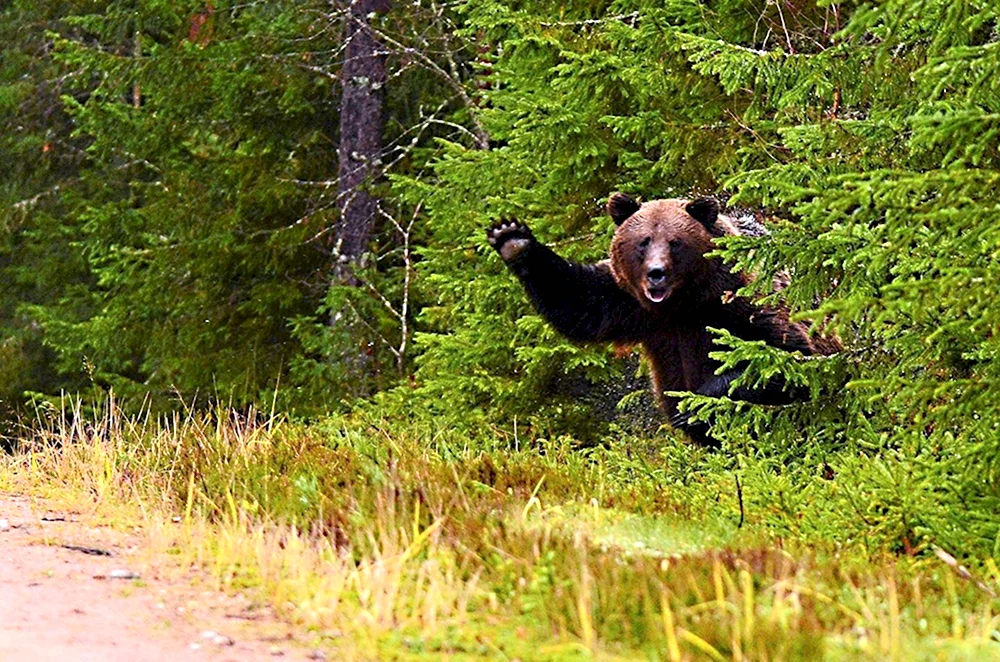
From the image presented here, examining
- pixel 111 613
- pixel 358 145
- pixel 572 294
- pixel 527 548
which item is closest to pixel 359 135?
pixel 358 145

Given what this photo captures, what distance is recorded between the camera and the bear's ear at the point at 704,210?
9.37 m

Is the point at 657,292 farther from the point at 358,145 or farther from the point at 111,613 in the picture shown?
the point at 358,145

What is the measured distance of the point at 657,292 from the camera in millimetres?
9195

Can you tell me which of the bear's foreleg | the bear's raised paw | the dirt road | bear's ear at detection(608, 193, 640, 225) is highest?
bear's ear at detection(608, 193, 640, 225)

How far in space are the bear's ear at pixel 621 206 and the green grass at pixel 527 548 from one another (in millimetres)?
1669

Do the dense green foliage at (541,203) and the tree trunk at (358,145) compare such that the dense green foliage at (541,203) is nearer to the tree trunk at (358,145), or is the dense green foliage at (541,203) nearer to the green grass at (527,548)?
the tree trunk at (358,145)

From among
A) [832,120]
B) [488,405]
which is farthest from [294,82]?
[832,120]

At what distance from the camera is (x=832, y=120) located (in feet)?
26.8

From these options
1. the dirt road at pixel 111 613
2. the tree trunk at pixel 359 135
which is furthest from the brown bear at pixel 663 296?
the tree trunk at pixel 359 135

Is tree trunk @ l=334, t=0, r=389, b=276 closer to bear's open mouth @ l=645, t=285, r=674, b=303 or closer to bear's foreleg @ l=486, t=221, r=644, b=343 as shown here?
bear's foreleg @ l=486, t=221, r=644, b=343

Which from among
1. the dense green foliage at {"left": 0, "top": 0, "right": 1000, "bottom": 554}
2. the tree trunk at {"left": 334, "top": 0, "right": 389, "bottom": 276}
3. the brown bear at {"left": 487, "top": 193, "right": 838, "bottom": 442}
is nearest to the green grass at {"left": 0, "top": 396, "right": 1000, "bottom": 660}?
the dense green foliage at {"left": 0, "top": 0, "right": 1000, "bottom": 554}

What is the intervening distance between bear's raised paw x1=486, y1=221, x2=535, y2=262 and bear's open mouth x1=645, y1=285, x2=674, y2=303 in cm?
83

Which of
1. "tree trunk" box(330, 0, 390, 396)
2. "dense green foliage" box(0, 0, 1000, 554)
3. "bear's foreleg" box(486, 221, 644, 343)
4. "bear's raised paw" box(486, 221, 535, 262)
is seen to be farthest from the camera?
"tree trunk" box(330, 0, 390, 396)

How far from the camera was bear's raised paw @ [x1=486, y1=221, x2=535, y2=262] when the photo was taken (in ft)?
30.0
